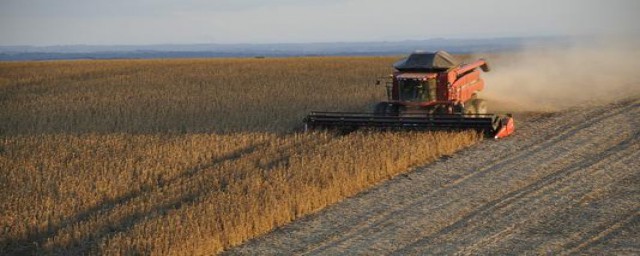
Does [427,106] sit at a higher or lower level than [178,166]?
higher


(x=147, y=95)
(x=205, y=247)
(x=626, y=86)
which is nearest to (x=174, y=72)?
(x=147, y=95)

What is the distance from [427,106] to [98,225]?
31.3ft

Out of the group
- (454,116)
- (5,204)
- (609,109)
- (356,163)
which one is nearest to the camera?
(5,204)

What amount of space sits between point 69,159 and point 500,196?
7748 mm

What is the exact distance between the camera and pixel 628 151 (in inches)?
536

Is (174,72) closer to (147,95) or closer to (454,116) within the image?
(147,95)

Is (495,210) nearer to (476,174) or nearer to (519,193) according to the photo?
(519,193)

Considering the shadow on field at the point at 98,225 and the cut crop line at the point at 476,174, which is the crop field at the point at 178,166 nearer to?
the shadow on field at the point at 98,225

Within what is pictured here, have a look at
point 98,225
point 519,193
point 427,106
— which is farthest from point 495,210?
point 427,106

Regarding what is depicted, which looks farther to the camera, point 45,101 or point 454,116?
point 45,101

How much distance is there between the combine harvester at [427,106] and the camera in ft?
51.2

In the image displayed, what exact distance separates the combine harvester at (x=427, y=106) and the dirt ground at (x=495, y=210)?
1.28m

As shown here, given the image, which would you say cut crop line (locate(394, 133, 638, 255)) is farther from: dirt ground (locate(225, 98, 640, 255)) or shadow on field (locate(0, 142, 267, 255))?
shadow on field (locate(0, 142, 267, 255))

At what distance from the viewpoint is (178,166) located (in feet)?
42.7
